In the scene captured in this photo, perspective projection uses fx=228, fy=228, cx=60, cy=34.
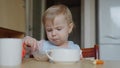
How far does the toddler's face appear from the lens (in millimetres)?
944

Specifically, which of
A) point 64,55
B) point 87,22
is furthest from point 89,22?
point 64,55

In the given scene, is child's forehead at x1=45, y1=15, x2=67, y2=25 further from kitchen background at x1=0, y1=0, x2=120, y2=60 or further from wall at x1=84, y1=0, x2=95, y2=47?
wall at x1=84, y1=0, x2=95, y2=47

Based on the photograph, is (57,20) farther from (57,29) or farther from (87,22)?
(87,22)

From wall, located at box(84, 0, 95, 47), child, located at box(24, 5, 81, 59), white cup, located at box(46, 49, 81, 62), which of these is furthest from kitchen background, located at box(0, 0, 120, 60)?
white cup, located at box(46, 49, 81, 62)

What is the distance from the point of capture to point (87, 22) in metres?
3.36

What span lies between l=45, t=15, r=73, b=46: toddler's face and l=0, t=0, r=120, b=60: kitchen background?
1080mm

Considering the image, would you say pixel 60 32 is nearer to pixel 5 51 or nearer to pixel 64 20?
pixel 64 20

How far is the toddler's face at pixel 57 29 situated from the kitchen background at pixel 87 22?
42.5 inches

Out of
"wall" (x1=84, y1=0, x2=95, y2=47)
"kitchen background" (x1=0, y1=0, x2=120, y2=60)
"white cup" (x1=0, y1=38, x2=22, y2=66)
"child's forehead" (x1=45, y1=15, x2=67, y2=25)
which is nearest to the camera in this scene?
"white cup" (x1=0, y1=38, x2=22, y2=66)

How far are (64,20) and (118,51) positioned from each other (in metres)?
2.09

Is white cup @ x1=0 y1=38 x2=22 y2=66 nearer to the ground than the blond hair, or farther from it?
nearer to the ground

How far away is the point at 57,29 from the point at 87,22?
2435mm

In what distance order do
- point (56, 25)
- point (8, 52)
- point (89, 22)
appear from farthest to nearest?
point (89, 22) → point (56, 25) → point (8, 52)

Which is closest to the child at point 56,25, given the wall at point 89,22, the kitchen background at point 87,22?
the kitchen background at point 87,22
